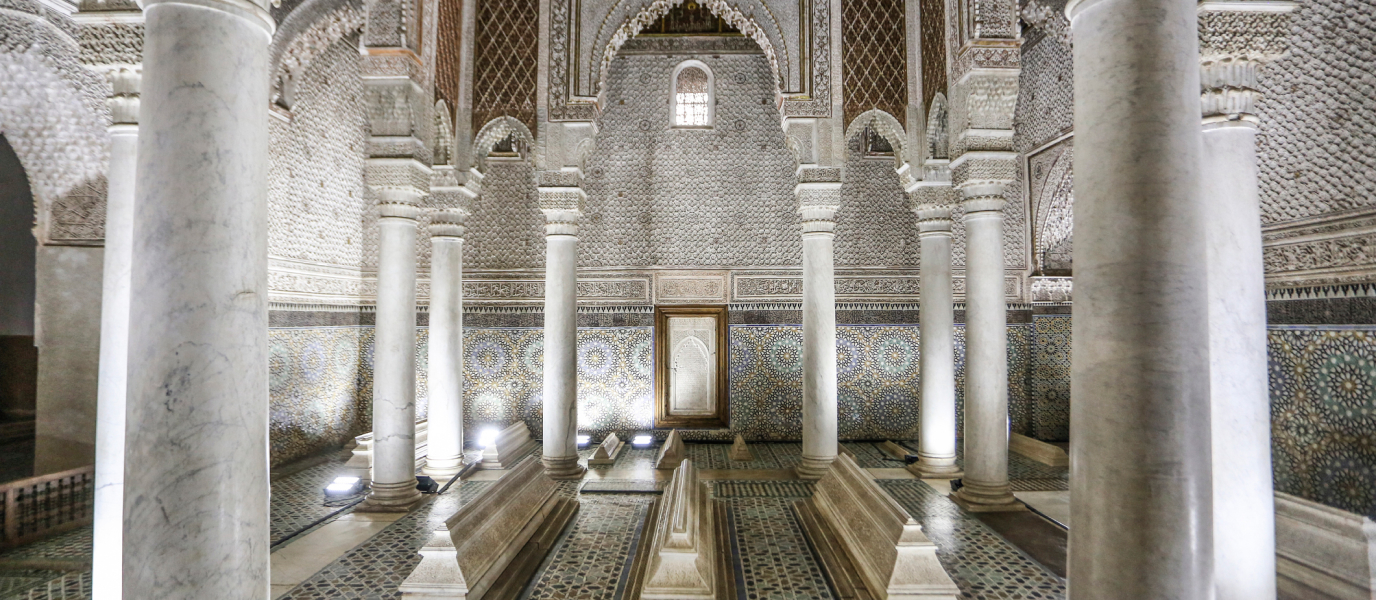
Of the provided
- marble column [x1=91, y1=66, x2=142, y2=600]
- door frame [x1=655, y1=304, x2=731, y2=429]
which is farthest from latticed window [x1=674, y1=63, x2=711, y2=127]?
marble column [x1=91, y1=66, x2=142, y2=600]

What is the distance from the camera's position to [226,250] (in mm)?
1602

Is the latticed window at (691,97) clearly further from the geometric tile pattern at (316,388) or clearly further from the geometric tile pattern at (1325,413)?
the geometric tile pattern at (1325,413)

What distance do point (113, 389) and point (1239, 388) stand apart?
4.37m

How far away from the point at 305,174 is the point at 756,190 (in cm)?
513

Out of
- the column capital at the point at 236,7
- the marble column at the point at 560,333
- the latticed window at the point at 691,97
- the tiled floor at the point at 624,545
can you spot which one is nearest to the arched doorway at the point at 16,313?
the tiled floor at the point at 624,545

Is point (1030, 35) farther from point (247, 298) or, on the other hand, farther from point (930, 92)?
point (247, 298)

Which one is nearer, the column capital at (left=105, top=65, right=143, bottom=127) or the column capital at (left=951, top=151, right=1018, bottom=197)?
the column capital at (left=105, top=65, right=143, bottom=127)

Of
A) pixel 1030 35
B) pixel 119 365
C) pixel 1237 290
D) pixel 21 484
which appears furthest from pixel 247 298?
pixel 1030 35

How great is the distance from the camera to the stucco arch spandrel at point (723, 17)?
5363 mm

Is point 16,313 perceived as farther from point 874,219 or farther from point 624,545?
point 874,219

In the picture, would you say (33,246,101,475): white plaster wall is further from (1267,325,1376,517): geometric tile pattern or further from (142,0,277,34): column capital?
(1267,325,1376,517): geometric tile pattern

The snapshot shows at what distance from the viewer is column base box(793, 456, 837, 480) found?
543cm

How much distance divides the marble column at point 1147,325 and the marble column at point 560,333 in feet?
15.0

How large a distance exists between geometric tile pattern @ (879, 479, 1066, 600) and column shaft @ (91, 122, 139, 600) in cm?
389
